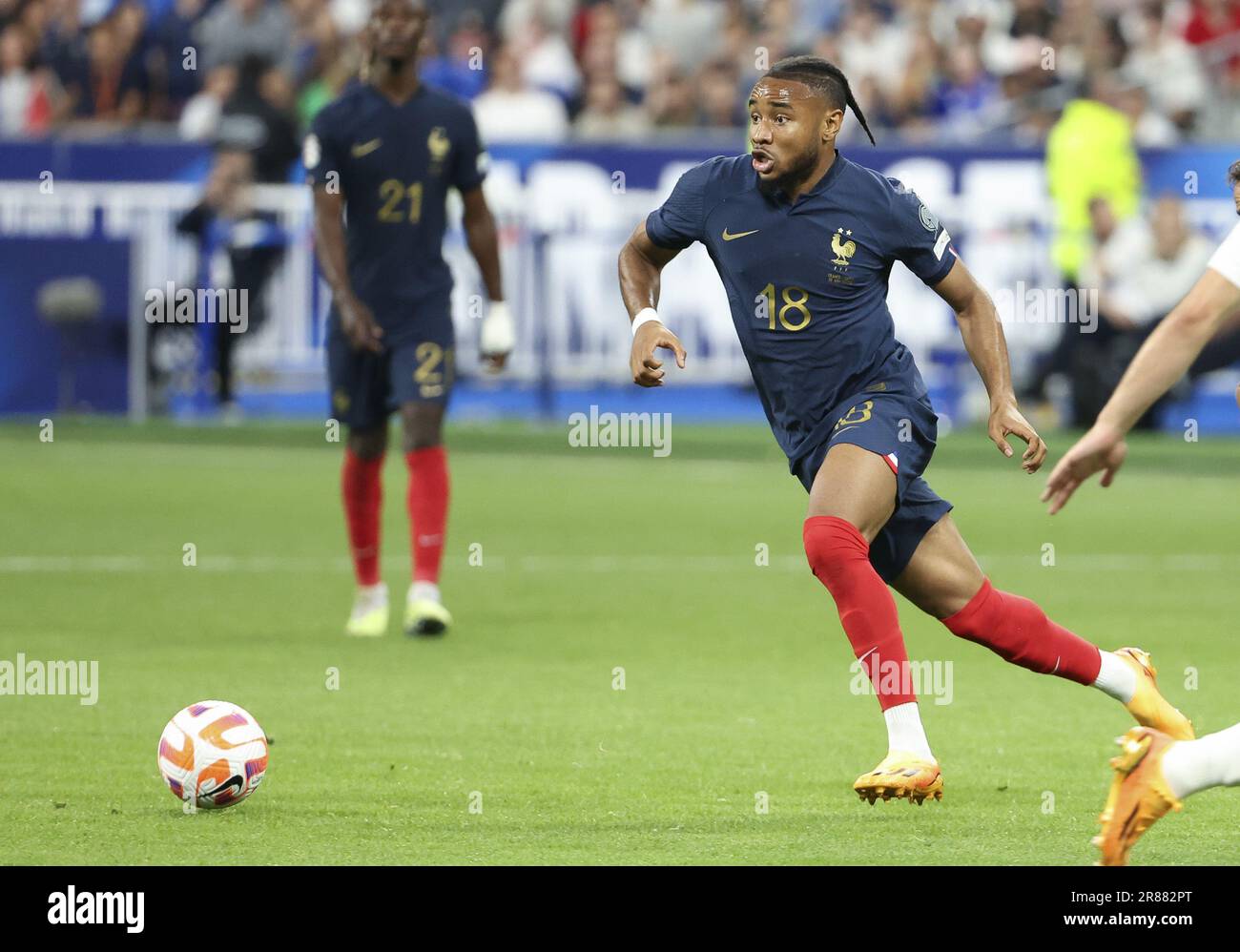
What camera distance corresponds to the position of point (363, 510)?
10906mm

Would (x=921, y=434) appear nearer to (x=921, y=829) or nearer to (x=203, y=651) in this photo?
(x=921, y=829)

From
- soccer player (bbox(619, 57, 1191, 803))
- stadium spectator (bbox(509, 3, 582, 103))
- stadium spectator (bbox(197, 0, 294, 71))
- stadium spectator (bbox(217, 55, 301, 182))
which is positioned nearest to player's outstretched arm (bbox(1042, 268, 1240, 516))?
soccer player (bbox(619, 57, 1191, 803))

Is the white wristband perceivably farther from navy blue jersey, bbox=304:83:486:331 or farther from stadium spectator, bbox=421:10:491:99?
stadium spectator, bbox=421:10:491:99

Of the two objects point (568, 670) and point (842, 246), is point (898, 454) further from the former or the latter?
point (568, 670)

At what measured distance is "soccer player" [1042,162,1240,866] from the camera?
17.1 ft

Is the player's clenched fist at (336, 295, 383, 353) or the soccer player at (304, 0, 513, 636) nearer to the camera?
the player's clenched fist at (336, 295, 383, 353)

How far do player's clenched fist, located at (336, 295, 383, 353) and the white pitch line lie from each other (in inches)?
102

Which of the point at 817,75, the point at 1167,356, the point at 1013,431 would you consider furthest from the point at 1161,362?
the point at 817,75

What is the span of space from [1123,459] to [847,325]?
1928mm

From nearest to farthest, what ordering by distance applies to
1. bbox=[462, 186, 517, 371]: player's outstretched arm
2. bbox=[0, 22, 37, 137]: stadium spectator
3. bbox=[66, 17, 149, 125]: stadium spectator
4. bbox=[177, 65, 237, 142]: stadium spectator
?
bbox=[462, 186, 517, 371]: player's outstretched arm < bbox=[177, 65, 237, 142]: stadium spectator < bbox=[66, 17, 149, 125]: stadium spectator < bbox=[0, 22, 37, 137]: stadium spectator

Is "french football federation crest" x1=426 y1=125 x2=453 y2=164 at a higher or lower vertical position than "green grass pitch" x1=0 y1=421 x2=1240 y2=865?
higher

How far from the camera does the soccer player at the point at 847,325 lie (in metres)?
7.04

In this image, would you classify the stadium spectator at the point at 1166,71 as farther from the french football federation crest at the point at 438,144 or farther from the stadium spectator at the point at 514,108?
the french football federation crest at the point at 438,144

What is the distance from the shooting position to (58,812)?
6.66 metres
